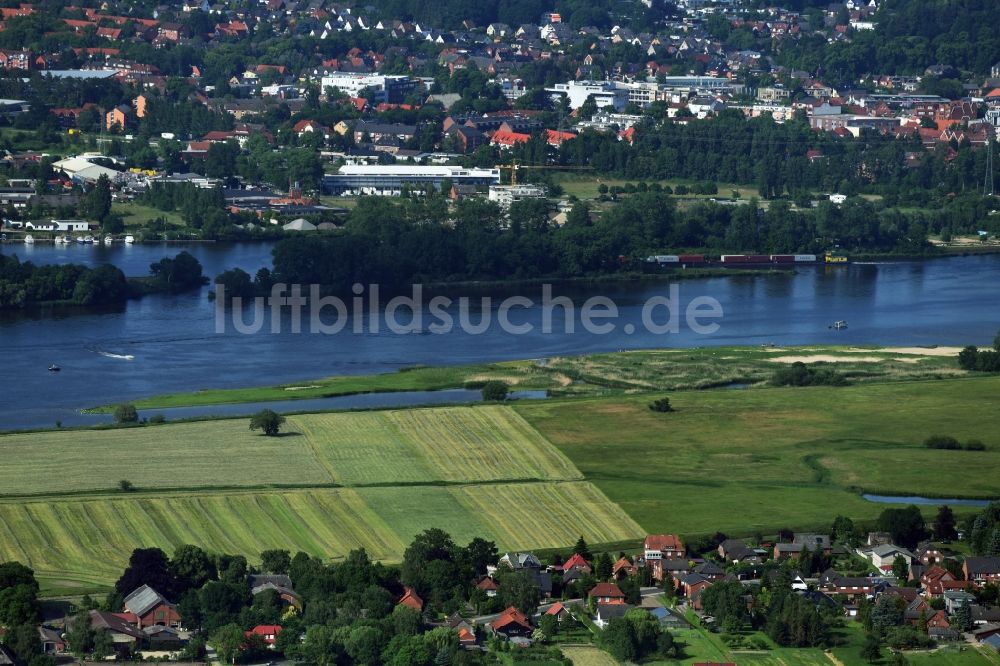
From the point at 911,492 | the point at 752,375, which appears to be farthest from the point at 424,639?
the point at 752,375

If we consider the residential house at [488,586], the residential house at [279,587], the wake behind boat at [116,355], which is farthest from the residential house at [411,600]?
the wake behind boat at [116,355]

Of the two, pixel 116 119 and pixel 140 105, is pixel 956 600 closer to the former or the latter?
pixel 116 119

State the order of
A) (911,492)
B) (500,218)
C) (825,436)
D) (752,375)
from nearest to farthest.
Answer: (911,492) < (825,436) < (752,375) < (500,218)

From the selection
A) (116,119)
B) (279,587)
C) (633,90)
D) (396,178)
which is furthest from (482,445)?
(633,90)

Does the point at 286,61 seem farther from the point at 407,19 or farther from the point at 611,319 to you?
the point at 611,319

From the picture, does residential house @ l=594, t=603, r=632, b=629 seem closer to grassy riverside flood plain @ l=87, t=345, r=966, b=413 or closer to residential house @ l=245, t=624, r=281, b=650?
residential house @ l=245, t=624, r=281, b=650

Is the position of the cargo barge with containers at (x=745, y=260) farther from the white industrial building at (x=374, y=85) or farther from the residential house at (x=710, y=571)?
the residential house at (x=710, y=571)

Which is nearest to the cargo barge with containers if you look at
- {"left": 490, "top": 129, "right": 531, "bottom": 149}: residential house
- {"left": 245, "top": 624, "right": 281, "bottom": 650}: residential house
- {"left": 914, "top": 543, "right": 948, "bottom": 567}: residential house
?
{"left": 490, "top": 129, "right": 531, "bottom": 149}: residential house
